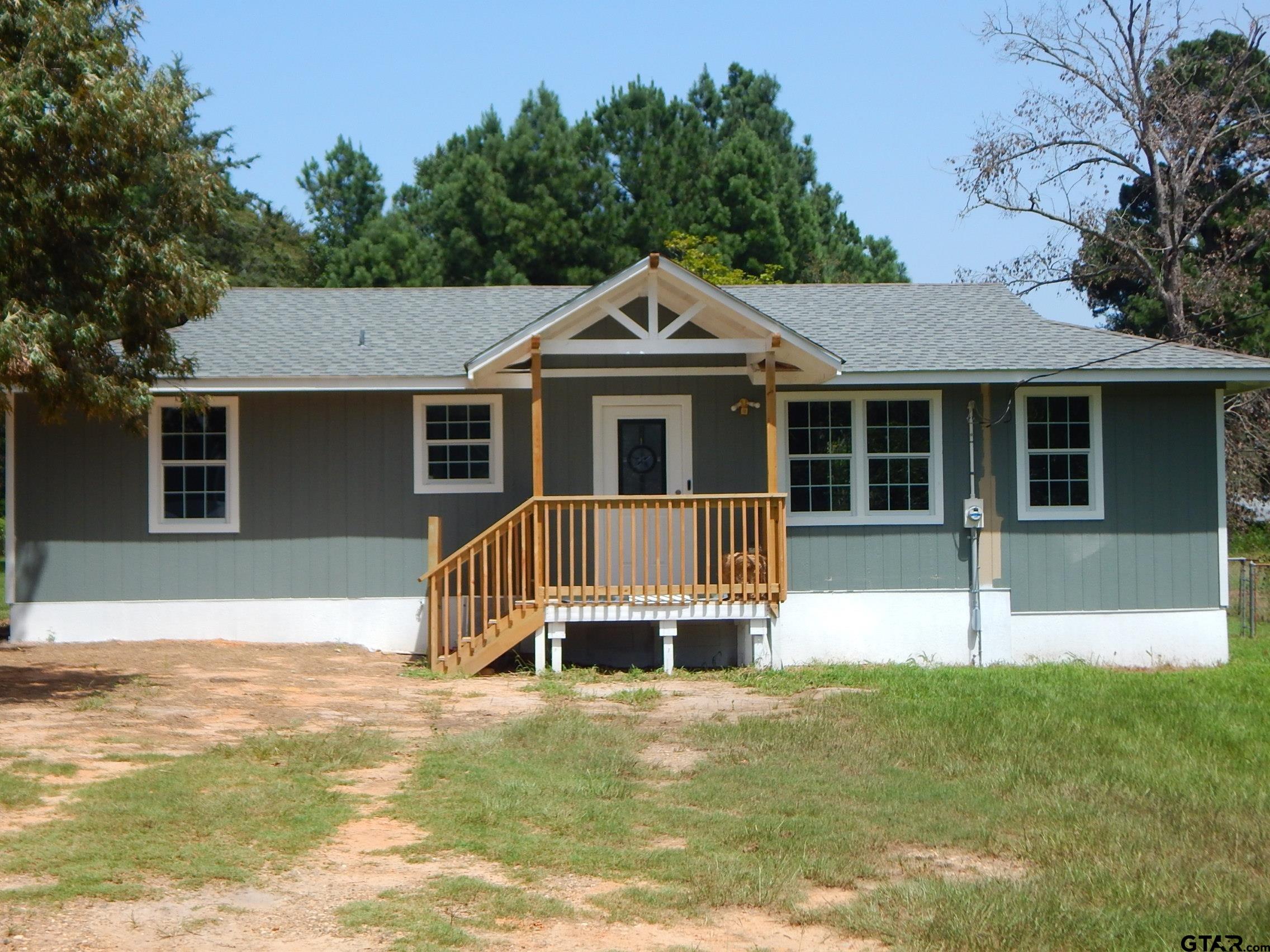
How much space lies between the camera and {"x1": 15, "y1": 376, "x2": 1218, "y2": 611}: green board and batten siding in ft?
44.2

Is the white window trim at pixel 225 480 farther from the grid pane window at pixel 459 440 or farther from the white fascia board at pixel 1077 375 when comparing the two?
the white fascia board at pixel 1077 375

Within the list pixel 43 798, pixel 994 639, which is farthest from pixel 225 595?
pixel 994 639

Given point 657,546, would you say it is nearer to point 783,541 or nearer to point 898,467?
point 783,541

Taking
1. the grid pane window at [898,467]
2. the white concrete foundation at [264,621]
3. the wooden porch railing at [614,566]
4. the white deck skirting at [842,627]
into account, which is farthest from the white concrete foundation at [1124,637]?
the white concrete foundation at [264,621]

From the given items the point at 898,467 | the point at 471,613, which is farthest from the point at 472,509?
the point at 898,467

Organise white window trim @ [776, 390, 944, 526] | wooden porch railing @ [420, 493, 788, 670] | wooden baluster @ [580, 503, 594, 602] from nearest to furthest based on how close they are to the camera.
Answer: wooden baluster @ [580, 503, 594, 602]
wooden porch railing @ [420, 493, 788, 670]
white window trim @ [776, 390, 944, 526]

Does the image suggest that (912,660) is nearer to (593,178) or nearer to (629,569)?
(629,569)

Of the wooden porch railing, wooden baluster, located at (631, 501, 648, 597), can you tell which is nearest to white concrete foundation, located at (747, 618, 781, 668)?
the wooden porch railing

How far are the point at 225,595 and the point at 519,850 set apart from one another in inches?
333

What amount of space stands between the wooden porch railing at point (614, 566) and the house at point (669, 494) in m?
0.42

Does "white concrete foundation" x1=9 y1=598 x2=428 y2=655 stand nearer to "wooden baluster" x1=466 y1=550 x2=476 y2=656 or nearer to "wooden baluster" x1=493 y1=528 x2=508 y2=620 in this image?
"wooden baluster" x1=493 y1=528 x2=508 y2=620

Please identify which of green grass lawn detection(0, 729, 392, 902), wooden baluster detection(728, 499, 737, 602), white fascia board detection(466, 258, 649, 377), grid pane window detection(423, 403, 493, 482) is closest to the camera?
green grass lawn detection(0, 729, 392, 902)

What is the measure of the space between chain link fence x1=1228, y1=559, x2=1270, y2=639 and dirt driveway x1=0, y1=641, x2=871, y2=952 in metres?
8.02

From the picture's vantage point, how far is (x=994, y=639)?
13305mm
